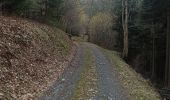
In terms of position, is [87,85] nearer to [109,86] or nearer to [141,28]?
[109,86]

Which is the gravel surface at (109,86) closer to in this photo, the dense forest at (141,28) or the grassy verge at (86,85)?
the grassy verge at (86,85)

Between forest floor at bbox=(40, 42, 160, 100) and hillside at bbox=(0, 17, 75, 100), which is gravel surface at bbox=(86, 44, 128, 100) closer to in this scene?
forest floor at bbox=(40, 42, 160, 100)

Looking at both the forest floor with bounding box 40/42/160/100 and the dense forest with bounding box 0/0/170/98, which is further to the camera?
the dense forest with bounding box 0/0/170/98

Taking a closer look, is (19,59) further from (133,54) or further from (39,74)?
(133,54)

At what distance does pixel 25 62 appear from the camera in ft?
53.5

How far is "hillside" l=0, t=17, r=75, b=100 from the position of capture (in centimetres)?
1303

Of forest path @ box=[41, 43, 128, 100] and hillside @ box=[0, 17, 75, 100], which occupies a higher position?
hillside @ box=[0, 17, 75, 100]

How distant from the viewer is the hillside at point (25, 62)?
42.7 feet

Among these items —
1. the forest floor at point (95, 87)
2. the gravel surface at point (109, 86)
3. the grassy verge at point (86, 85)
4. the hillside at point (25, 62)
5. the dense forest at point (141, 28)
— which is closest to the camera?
the hillside at point (25, 62)

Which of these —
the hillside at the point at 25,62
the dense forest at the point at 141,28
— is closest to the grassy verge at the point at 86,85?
the hillside at the point at 25,62

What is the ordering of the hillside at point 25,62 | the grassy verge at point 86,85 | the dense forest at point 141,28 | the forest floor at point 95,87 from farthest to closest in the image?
the dense forest at point 141,28
the forest floor at point 95,87
the grassy verge at point 86,85
the hillside at point 25,62

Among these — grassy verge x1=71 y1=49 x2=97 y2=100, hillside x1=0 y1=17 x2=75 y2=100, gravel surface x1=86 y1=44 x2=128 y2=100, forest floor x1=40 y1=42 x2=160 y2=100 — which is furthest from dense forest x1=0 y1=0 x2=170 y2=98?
grassy verge x1=71 y1=49 x2=97 y2=100

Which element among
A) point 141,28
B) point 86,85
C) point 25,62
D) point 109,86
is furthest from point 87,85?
point 141,28

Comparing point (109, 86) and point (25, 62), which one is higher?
point (25, 62)
